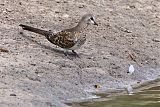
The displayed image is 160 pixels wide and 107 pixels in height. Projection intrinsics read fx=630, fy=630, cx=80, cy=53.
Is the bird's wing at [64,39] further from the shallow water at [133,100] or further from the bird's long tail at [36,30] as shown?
the shallow water at [133,100]

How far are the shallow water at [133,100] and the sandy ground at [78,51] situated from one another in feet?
0.96

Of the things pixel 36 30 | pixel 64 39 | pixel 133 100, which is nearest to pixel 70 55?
pixel 64 39

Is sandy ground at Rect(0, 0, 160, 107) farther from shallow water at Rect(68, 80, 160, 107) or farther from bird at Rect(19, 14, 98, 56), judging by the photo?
shallow water at Rect(68, 80, 160, 107)

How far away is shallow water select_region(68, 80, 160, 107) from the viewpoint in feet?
27.9

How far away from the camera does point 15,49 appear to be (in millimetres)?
10289

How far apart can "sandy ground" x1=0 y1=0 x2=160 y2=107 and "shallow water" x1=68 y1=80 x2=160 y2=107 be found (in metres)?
0.29

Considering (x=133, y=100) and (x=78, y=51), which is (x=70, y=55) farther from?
(x=133, y=100)

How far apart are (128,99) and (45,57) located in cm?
187

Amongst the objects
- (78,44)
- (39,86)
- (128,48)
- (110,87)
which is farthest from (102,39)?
(39,86)

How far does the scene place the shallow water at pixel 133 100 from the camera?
27.9 feet

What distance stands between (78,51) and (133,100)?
7.42 feet

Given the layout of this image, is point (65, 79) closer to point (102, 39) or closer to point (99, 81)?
point (99, 81)

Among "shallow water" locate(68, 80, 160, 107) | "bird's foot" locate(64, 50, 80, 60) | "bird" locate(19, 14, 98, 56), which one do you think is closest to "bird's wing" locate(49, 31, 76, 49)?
"bird" locate(19, 14, 98, 56)

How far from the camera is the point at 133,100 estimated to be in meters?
Answer: 8.84
